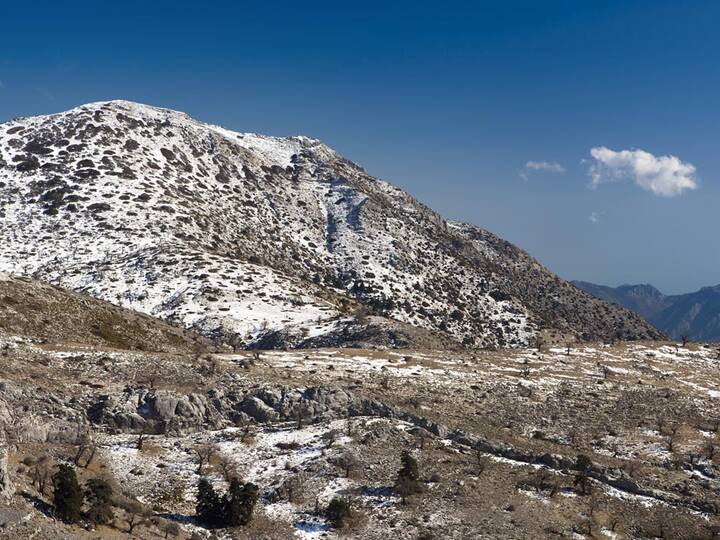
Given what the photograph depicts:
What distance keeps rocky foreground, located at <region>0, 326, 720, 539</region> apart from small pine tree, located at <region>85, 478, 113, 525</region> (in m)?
0.73

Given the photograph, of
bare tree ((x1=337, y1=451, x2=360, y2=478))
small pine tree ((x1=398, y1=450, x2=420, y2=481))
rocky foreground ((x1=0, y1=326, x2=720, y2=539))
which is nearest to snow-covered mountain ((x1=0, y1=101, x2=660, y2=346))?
rocky foreground ((x1=0, y1=326, x2=720, y2=539))

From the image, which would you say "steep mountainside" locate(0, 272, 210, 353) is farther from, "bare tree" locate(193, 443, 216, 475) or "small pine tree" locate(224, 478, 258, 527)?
"small pine tree" locate(224, 478, 258, 527)

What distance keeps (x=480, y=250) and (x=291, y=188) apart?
226 feet

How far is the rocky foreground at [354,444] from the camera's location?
25734mm

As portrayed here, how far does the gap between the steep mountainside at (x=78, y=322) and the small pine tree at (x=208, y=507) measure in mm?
27797

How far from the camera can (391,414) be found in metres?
39.9

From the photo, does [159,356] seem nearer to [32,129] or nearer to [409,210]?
[32,129]

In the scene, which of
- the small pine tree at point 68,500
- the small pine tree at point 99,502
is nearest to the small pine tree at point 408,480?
the small pine tree at point 99,502

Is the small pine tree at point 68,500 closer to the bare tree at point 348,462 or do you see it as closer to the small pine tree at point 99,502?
the small pine tree at point 99,502

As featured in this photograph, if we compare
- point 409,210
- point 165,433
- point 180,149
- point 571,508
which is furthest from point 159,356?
point 409,210

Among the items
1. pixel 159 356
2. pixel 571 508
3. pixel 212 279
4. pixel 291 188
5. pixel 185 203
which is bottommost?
pixel 571 508

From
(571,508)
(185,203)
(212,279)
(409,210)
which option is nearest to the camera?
(571,508)

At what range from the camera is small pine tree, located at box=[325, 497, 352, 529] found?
990 inches

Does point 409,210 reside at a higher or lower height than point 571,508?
higher
